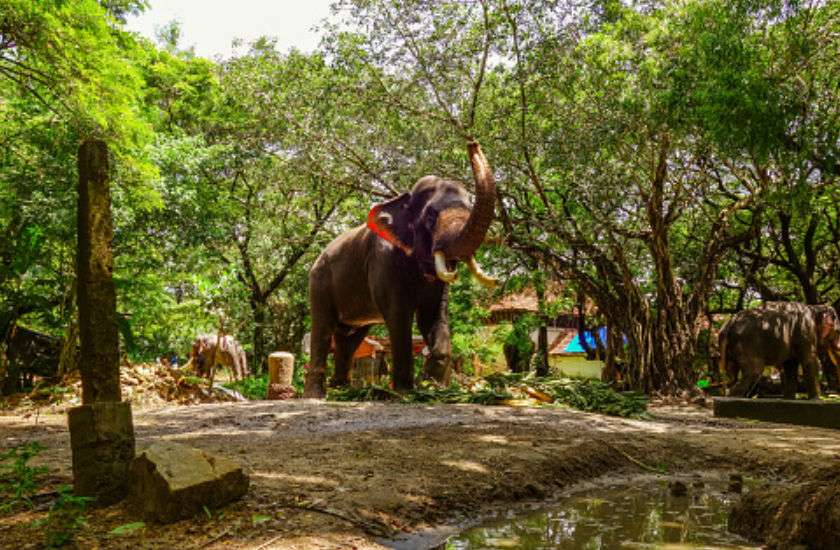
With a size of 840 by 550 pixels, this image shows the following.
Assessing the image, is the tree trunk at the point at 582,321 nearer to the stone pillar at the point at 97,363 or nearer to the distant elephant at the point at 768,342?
the distant elephant at the point at 768,342

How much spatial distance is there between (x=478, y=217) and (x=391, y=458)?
408 cm

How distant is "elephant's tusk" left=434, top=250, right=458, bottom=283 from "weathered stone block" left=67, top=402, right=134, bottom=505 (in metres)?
5.55

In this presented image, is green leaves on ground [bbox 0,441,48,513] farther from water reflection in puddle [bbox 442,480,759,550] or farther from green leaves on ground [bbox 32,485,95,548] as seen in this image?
water reflection in puddle [bbox 442,480,759,550]

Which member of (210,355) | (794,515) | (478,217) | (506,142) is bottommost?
(794,515)

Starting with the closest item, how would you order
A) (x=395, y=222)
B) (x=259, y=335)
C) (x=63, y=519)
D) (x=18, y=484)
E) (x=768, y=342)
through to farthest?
(x=63, y=519)
(x=18, y=484)
(x=395, y=222)
(x=768, y=342)
(x=259, y=335)

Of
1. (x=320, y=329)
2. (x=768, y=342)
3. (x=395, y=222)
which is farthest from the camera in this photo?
(x=768, y=342)

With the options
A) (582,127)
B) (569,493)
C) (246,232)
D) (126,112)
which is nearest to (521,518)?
(569,493)

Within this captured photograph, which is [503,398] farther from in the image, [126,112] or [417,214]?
[126,112]

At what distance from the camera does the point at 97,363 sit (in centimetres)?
397

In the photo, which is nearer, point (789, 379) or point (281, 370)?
point (281, 370)

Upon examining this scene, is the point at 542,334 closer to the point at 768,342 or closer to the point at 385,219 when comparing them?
the point at 768,342

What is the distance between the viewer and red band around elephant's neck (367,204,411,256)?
9.95m

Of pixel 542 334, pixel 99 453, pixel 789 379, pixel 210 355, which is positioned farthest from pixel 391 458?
pixel 542 334

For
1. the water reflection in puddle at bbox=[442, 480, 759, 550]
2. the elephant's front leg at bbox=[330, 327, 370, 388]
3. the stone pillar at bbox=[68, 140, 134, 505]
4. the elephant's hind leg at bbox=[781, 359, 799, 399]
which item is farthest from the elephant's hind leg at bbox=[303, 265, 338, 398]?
Answer: the elephant's hind leg at bbox=[781, 359, 799, 399]
